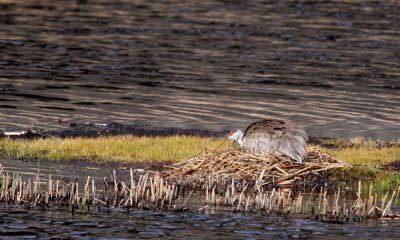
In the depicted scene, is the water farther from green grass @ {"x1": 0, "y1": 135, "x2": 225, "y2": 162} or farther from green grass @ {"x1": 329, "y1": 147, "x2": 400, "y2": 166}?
green grass @ {"x1": 329, "y1": 147, "x2": 400, "y2": 166}

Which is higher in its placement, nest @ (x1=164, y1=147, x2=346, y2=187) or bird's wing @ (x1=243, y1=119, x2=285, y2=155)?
bird's wing @ (x1=243, y1=119, x2=285, y2=155)

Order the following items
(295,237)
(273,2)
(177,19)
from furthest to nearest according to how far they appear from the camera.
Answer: (273,2), (177,19), (295,237)

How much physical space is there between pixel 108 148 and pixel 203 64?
20.4 m

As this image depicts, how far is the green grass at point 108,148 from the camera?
23.3 meters

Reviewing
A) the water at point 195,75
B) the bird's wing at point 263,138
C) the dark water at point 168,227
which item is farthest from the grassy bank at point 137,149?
the dark water at point 168,227

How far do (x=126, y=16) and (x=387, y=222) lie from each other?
45155 mm

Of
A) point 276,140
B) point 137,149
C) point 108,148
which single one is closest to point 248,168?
point 276,140

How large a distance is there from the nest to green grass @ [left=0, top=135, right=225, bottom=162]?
244 cm

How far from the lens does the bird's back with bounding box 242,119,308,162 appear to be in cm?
2050

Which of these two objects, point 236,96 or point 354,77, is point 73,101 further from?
point 354,77

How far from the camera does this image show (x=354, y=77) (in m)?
40.9

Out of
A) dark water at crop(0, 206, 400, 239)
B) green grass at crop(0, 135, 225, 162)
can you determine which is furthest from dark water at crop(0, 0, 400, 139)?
dark water at crop(0, 206, 400, 239)

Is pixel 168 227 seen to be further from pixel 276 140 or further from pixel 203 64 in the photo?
pixel 203 64

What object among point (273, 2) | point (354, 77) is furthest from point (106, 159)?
point (273, 2)
